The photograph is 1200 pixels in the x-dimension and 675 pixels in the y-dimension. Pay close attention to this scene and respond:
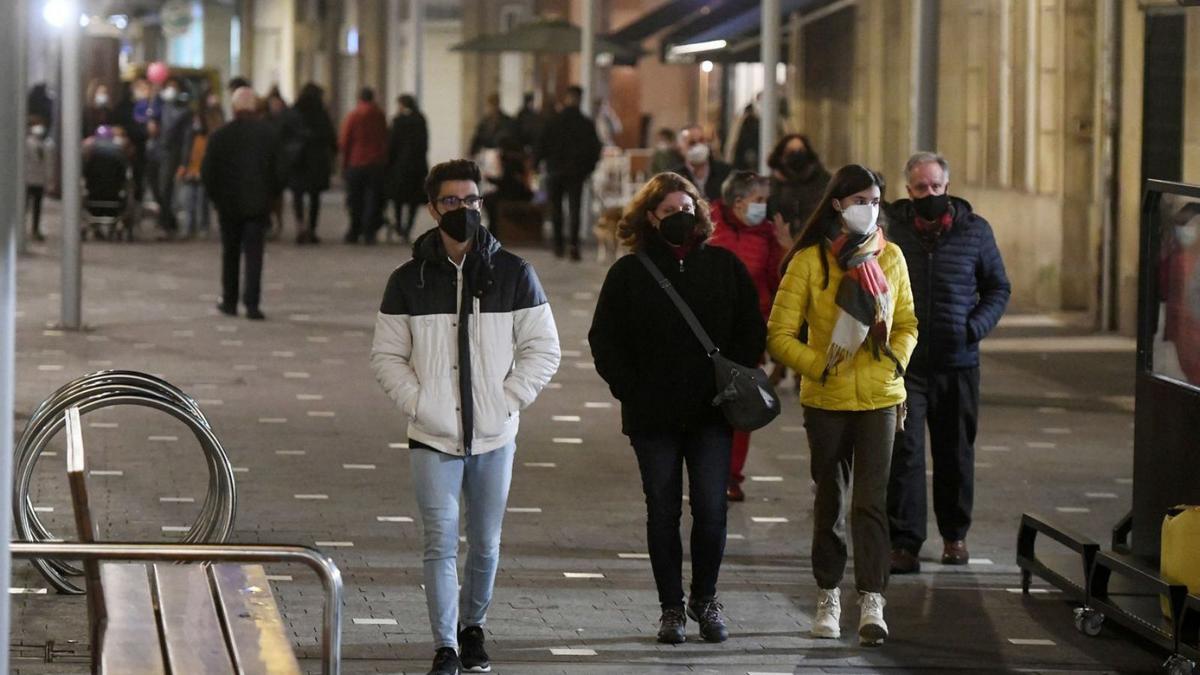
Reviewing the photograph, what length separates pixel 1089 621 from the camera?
Answer: 8258 millimetres

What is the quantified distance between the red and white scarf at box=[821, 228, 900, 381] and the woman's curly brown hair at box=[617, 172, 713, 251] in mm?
556

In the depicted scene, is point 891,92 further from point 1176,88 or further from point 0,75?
point 0,75

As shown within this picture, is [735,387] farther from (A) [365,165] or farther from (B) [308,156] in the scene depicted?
(B) [308,156]

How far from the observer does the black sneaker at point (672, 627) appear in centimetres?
790

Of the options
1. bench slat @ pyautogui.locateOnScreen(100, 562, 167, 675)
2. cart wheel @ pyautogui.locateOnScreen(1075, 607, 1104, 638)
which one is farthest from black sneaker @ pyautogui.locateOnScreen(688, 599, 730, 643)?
bench slat @ pyautogui.locateOnScreen(100, 562, 167, 675)

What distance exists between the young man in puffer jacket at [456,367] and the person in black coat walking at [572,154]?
1844cm

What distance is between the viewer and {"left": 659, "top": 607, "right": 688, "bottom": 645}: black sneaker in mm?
7898

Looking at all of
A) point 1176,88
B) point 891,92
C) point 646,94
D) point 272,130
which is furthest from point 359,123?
point 646,94

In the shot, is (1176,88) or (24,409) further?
(1176,88)

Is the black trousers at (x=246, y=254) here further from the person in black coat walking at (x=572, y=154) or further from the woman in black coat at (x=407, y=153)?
the woman in black coat at (x=407, y=153)

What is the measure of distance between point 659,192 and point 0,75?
3.71 meters

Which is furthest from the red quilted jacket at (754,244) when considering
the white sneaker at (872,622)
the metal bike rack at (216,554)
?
the metal bike rack at (216,554)

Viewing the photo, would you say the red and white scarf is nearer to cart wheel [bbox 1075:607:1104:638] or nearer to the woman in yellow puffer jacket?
the woman in yellow puffer jacket

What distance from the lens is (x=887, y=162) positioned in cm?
3011
